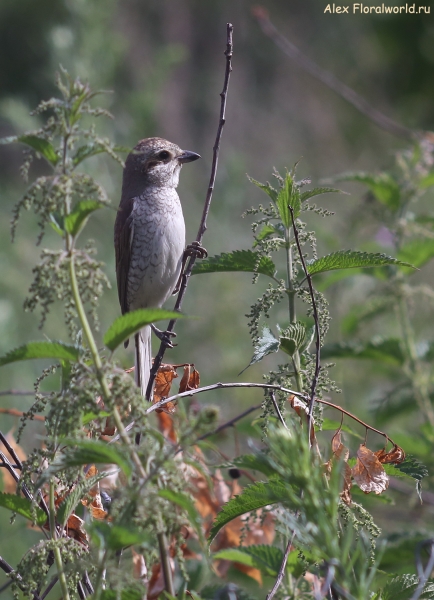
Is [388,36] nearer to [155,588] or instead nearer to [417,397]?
[417,397]

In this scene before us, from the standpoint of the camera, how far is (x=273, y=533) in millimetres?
2152

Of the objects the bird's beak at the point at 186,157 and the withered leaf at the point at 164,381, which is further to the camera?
the bird's beak at the point at 186,157

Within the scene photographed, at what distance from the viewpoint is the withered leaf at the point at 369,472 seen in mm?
1454

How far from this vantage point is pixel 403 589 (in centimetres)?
131

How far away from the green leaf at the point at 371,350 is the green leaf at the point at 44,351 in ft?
5.96

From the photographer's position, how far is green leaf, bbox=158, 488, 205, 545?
3.01 feet

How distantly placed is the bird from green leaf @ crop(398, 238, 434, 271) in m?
1.03

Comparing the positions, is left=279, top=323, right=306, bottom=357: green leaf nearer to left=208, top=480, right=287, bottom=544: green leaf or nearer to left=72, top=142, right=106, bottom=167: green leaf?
left=208, top=480, right=287, bottom=544: green leaf

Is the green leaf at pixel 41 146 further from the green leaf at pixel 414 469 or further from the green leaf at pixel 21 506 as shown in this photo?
the green leaf at pixel 414 469

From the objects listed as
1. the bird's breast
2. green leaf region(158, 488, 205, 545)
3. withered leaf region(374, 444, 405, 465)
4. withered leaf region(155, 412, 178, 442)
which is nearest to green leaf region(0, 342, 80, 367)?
green leaf region(158, 488, 205, 545)

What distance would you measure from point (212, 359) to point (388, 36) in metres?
8.66

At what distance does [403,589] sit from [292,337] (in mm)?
529

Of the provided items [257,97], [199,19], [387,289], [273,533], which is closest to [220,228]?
[387,289]

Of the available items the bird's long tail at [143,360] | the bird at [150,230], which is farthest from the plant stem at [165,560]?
the bird at [150,230]
